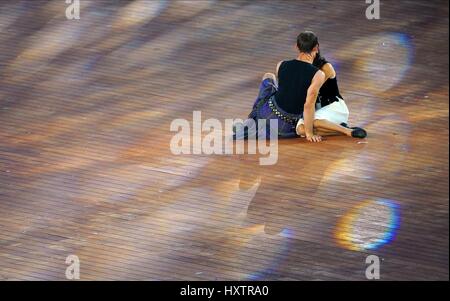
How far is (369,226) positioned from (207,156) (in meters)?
1.67

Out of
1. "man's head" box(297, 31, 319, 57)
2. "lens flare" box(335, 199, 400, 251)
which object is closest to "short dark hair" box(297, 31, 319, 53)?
"man's head" box(297, 31, 319, 57)

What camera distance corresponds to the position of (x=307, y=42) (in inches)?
354

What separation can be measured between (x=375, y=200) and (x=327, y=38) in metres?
3.30

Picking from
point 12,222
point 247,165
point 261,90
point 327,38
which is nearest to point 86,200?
point 12,222

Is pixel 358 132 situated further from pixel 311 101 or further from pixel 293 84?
pixel 293 84

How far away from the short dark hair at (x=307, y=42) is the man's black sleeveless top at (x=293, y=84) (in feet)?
0.37

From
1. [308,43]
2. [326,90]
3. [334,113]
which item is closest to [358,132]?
[334,113]

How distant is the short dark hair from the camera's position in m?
8.97

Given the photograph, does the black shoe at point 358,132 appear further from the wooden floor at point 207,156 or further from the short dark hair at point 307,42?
the short dark hair at point 307,42

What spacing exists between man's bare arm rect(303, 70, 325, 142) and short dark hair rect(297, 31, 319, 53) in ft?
0.69

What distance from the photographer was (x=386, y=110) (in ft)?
31.8

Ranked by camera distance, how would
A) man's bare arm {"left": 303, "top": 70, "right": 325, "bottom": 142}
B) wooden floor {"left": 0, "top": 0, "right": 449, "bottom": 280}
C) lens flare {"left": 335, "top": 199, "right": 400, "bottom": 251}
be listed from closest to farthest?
1. wooden floor {"left": 0, "top": 0, "right": 449, "bottom": 280}
2. lens flare {"left": 335, "top": 199, "right": 400, "bottom": 251}
3. man's bare arm {"left": 303, "top": 70, "right": 325, "bottom": 142}

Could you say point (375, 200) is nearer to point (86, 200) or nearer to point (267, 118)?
Result: point (267, 118)

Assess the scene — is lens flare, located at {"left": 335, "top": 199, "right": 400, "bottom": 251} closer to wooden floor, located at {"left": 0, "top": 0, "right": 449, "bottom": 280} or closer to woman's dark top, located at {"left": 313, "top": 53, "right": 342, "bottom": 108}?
wooden floor, located at {"left": 0, "top": 0, "right": 449, "bottom": 280}
